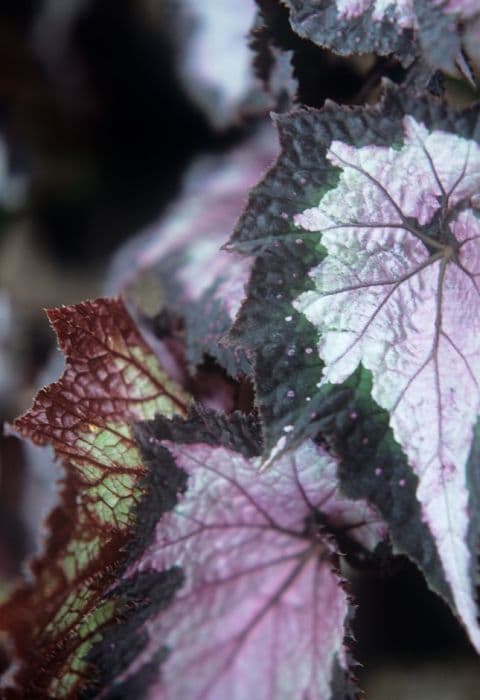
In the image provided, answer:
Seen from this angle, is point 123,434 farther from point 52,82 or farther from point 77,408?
point 52,82

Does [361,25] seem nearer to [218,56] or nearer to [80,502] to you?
[80,502]

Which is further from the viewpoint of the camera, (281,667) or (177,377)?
(177,377)

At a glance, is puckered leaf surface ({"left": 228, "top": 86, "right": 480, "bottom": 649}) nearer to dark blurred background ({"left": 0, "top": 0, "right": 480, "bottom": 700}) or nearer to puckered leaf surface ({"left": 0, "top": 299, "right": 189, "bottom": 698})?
puckered leaf surface ({"left": 0, "top": 299, "right": 189, "bottom": 698})

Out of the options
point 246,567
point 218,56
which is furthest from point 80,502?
point 218,56

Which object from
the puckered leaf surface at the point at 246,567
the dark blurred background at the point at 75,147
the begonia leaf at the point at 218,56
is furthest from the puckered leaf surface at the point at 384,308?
the dark blurred background at the point at 75,147

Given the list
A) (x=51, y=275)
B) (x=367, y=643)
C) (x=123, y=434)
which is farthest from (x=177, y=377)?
(x=51, y=275)

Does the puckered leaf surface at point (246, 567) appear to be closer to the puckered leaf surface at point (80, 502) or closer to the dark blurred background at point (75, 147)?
the puckered leaf surface at point (80, 502)

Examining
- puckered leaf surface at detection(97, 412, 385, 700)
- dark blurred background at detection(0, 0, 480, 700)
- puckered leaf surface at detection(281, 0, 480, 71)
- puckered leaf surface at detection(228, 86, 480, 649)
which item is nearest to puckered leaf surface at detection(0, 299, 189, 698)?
puckered leaf surface at detection(97, 412, 385, 700)

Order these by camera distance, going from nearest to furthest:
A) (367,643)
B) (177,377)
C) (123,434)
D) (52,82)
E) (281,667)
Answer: (281,667) < (123,434) < (177,377) < (367,643) < (52,82)
